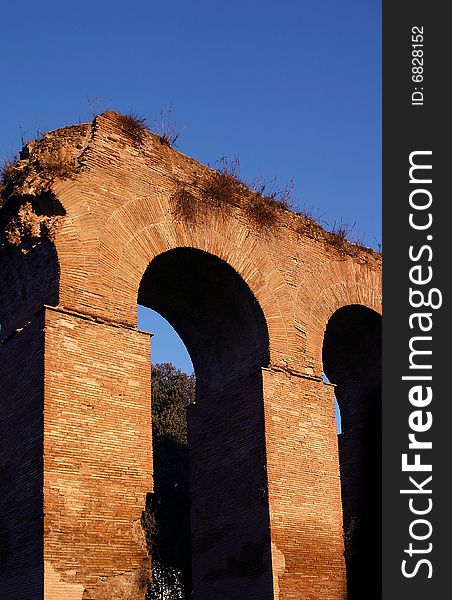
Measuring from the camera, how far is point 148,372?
8695 millimetres

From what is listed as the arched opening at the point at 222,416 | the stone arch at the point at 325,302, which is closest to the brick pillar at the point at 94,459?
the arched opening at the point at 222,416

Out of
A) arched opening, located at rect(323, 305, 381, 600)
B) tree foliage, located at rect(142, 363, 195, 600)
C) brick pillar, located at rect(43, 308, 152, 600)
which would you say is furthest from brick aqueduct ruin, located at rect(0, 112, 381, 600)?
tree foliage, located at rect(142, 363, 195, 600)

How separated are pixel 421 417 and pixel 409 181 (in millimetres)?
A: 1964

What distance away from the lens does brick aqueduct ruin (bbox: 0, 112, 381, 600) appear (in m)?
7.71

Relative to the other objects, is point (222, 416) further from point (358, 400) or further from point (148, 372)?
point (358, 400)

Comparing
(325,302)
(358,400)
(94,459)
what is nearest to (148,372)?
(94,459)

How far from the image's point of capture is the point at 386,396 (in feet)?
21.3

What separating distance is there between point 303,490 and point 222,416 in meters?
1.44

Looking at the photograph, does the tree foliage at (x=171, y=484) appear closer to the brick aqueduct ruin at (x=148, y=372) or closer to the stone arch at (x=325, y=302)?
the brick aqueduct ruin at (x=148, y=372)

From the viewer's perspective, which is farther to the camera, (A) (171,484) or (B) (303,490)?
(A) (171,484)

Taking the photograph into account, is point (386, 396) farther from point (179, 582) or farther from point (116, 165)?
point (179, 582)

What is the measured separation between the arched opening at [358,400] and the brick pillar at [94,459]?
4643mm

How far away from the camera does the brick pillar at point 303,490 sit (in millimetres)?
9211

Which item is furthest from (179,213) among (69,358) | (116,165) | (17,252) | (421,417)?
(421,417)
